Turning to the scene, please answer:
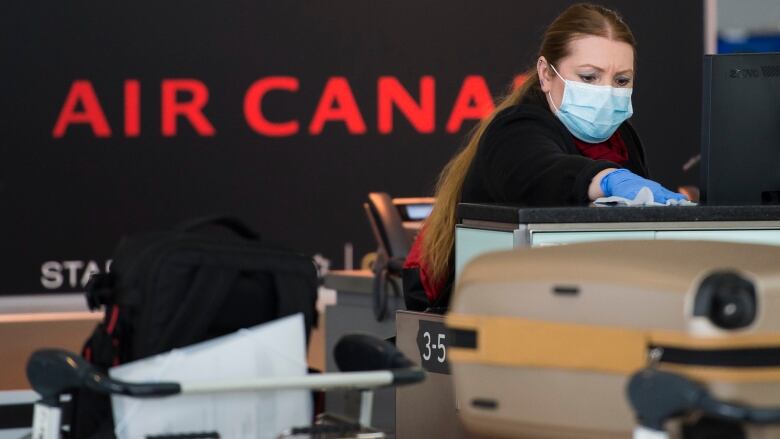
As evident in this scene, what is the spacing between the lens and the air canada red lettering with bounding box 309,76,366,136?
7.56m

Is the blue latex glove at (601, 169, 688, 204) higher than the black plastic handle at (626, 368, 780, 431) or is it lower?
higher

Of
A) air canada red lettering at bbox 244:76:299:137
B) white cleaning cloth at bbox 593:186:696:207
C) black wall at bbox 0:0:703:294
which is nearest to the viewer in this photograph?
white cleaning cloth at bbox 593:186:696:207

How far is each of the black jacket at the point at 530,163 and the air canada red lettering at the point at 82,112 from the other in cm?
411

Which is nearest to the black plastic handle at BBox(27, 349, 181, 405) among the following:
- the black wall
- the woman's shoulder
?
the woman's shoulder

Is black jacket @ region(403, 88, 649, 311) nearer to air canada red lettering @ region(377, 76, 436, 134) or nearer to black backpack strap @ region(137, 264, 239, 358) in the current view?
black backpack strap @ region(137, 264, 239, 358)

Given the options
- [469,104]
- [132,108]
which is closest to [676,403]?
[132,108]

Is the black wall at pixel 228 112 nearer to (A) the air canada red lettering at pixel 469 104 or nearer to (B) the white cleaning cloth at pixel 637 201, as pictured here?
(A) the air canada red lettering at pixel 469 104

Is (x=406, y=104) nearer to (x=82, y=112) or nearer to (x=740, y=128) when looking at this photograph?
(x=82, y=112)

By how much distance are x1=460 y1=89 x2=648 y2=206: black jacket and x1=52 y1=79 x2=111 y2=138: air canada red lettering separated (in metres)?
4.11

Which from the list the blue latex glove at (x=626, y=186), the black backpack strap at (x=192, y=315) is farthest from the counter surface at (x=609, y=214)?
the black backpack strap at (x=192, y=315)

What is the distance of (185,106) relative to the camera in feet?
24.2

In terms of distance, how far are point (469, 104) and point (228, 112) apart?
4.12 feet

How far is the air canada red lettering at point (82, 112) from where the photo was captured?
23.6 ft

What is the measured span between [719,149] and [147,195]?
4.57 meters
